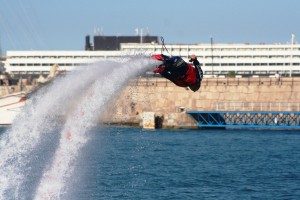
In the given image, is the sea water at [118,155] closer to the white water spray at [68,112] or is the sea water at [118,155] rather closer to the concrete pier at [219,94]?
the white water spray at [68,112]

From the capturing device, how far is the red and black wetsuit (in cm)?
4697

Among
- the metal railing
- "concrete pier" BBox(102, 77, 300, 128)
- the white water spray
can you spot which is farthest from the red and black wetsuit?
"concrete pier" BBox(102, 77, 300, 128)

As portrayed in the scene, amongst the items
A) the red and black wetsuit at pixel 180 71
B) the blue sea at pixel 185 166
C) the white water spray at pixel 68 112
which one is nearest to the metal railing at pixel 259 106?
the blue sea at pixel 185 166

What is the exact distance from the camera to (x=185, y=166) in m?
94.8

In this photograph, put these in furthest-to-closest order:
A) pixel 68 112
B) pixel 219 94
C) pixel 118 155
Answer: pixel 219 94
pixel 118 155
pixel 68 112

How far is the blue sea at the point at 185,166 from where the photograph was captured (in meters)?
69.6

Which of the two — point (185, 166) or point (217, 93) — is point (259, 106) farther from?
point (185, 166)

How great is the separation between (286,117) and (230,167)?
5478 cm

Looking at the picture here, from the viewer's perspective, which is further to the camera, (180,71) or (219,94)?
(219,94)

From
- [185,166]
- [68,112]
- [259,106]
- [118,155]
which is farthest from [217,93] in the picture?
[68,112]

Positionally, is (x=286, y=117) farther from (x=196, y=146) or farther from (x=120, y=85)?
(x=120, y=85)

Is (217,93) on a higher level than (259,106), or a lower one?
higher

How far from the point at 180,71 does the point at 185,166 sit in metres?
47.7

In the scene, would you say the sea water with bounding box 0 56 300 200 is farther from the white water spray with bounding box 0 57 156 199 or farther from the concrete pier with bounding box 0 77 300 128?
the concrete pier with bounding box 0 77 300 128
